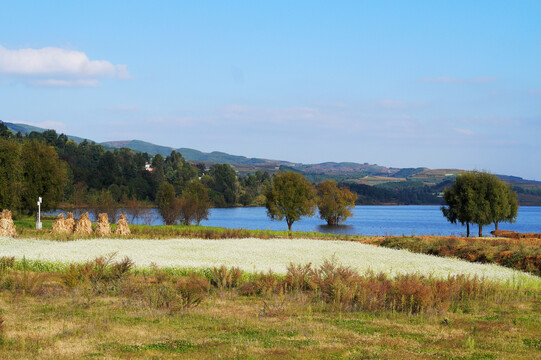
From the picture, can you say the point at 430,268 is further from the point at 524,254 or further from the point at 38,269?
the point at 38,269

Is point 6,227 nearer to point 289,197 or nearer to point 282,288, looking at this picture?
point 282,288

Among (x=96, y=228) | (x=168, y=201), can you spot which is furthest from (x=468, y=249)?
(x=168, y=201)

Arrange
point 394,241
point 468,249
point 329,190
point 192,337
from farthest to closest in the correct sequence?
point 329,190 < point 394,241 < point 468,249 < point 192,337

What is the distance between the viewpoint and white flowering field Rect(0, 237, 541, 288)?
2003 cm

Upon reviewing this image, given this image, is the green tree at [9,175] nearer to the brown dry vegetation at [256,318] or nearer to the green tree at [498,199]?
the brown dry vegetation at [256,318]

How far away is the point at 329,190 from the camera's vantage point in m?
95.9

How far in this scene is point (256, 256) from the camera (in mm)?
23203

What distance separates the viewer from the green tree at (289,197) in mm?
64250

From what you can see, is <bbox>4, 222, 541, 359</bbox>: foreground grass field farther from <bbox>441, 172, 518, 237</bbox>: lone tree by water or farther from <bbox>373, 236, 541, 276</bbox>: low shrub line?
<bbox>441, 172, 518, 237</bbox>: lone tree by water

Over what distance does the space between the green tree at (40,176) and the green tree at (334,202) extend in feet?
162

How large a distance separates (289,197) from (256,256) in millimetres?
41050

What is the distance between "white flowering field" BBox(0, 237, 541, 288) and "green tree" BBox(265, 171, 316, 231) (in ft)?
113

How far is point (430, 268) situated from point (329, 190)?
7499 cm

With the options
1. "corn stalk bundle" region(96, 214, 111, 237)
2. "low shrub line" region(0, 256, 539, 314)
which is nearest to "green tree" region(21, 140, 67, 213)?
"corn stalk bundle" region(96, 214, 111, 237)
